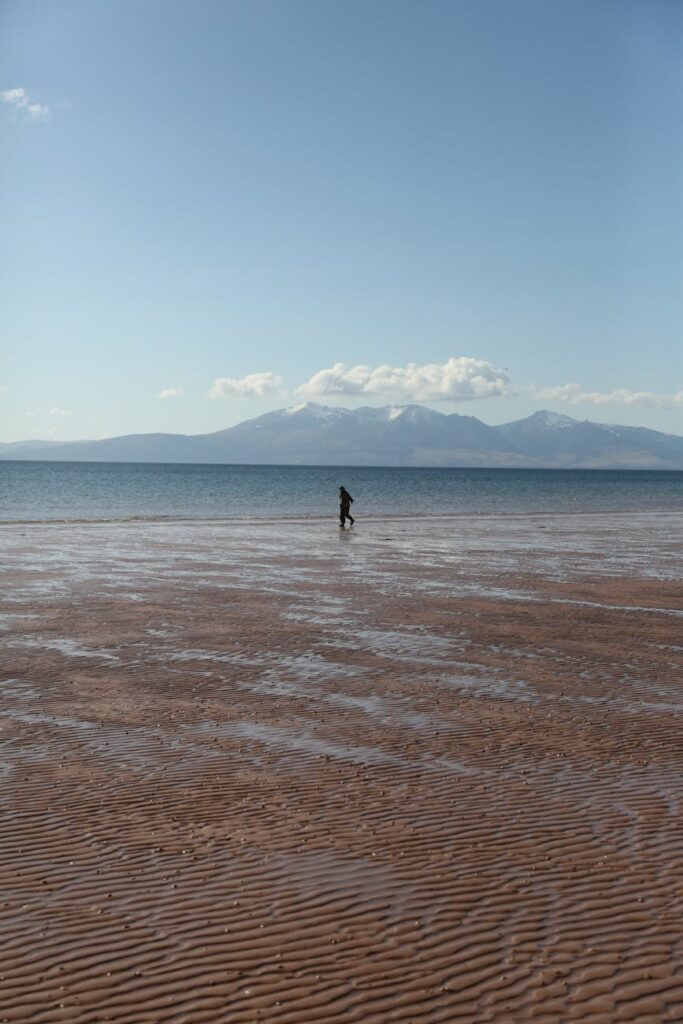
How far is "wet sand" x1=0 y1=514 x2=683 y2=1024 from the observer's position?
6.00 meters

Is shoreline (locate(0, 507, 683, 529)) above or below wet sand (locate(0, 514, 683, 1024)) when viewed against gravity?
above

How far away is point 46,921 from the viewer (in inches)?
265

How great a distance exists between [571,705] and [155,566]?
65.2ft

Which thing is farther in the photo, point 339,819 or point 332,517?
point 332,517

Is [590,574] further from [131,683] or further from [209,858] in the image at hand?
[209,858]

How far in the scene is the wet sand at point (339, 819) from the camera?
6.00m

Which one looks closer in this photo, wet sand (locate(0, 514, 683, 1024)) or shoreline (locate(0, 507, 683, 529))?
wet sand (locate(0, 514, 683, 1024))

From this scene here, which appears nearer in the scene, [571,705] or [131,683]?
[571,705]

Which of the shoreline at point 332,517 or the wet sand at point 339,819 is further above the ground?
the shoreline at point 332,517

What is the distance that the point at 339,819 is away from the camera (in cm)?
866

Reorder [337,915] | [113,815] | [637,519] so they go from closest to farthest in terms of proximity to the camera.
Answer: [337,915] → [113,815] → [637,519]

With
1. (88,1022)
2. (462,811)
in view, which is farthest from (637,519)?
(88,1022)

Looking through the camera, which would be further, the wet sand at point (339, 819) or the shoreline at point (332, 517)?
the shoreline at point (332, 517)

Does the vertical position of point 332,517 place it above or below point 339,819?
above
